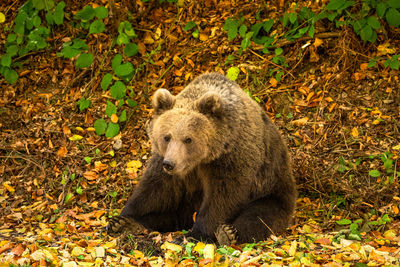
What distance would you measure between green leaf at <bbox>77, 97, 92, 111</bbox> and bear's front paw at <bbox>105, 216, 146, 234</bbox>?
9.42 ft

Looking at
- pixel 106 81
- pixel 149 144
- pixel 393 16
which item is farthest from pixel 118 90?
pixel 393 16

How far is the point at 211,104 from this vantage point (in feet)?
17.1

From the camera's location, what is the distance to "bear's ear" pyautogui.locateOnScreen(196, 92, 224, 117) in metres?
5.18

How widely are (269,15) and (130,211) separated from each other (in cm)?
441

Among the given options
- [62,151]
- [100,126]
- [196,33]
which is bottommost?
[62,151]

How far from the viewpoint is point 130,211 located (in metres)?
5.83

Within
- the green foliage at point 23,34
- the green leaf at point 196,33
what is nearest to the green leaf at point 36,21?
the green foliage at point 23,34

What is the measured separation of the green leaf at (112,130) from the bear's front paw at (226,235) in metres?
2.92

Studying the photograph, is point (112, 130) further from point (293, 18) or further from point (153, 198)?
point (293, 18)

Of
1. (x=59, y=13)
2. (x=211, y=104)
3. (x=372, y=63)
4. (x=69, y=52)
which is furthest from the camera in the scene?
(x=59, y=13)

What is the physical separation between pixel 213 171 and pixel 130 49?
344cm

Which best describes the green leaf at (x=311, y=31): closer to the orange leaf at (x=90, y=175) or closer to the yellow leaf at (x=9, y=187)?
the orange leaf at (x=90, y=175)

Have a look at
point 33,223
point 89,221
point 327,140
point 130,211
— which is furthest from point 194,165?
point 327,140

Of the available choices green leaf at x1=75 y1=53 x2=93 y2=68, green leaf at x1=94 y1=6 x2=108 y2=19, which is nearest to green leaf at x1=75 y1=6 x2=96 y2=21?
green leaf at x1=94 y1=6 x2=108 y2=19
